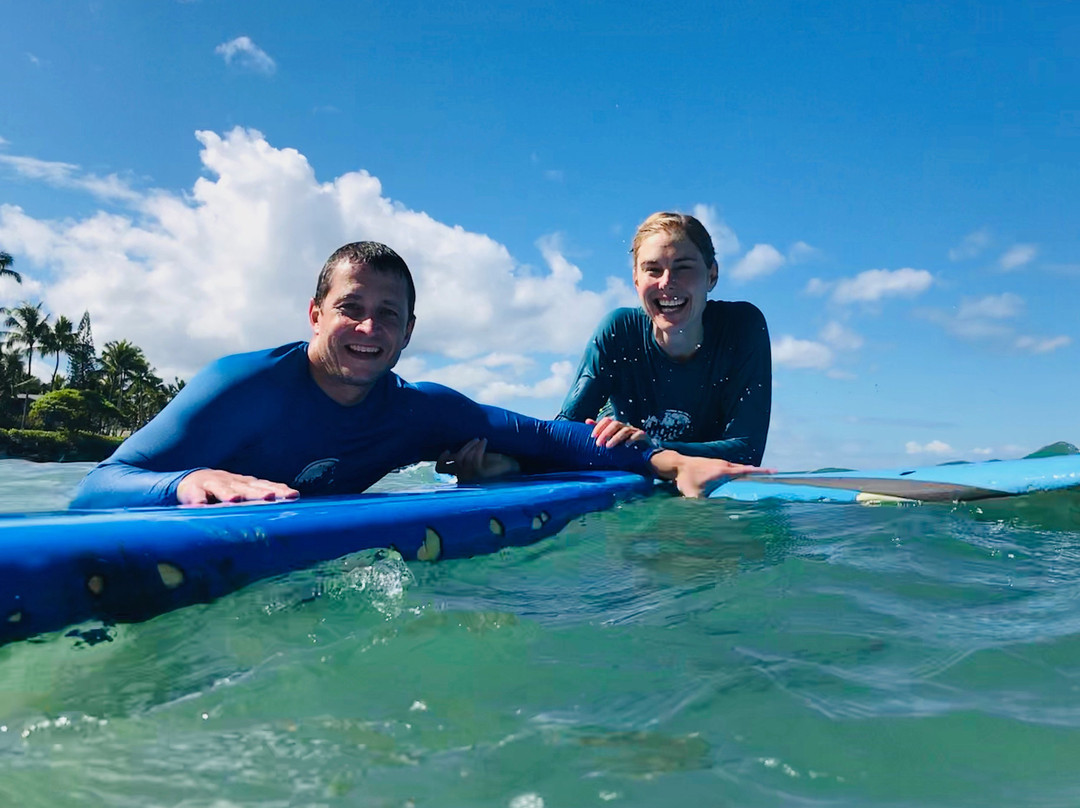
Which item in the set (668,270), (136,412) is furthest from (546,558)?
(136,412)

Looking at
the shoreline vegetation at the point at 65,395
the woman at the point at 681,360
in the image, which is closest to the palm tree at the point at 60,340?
the shoreline vegetation at the point at 65,395

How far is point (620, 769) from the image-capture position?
1.12 metres

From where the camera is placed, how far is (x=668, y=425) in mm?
4684

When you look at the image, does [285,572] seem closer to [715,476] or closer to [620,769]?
[620,769]

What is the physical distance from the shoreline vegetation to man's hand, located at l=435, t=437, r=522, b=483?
30813mm

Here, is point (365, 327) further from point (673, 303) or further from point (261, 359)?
point (673, 303)

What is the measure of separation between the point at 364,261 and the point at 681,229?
6.16ft

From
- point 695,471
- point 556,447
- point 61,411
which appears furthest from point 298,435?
point 61,411

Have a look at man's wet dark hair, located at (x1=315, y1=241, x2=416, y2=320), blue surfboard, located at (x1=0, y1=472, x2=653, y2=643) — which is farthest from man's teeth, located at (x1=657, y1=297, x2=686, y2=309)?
blue surfboard, located at (x1=0, y1=472, x2=653, y2=643)

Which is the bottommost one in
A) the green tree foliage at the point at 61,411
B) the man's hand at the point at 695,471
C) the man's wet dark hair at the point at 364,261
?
the man's hand at the point at 695,471

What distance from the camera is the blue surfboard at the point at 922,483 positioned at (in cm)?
344

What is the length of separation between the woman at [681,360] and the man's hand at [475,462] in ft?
2.50

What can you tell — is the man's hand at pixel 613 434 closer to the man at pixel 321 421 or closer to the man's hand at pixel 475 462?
the man at pixel 321 421

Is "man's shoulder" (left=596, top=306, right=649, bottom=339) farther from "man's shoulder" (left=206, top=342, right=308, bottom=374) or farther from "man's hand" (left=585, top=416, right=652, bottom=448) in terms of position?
"man's shoulder" (left=206, top=342, right=308, bottom=374)
